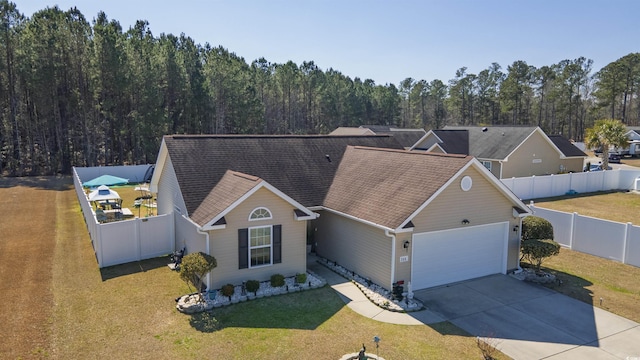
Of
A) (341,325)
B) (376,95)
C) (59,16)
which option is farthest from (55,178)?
(376,95)

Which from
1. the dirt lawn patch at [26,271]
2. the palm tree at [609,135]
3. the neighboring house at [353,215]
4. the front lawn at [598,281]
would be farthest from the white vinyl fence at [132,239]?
the palm tree at [609,135]

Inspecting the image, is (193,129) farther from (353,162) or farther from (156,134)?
(353,162)

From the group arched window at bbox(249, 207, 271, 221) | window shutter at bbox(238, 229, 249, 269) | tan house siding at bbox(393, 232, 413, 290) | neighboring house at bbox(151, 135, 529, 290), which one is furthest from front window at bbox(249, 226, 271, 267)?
tan house siding at bbox(393, 232, 413, 290)

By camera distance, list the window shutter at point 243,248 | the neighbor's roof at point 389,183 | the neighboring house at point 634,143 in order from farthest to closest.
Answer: the neighboring house at point 634,143 < the neighbor's roof at point 389,183 < the window shutter at point 243,248

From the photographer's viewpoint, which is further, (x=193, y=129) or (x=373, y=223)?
(x=193, y=129)

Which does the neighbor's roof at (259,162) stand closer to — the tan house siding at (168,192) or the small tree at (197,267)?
the tan house siding at (168,192)

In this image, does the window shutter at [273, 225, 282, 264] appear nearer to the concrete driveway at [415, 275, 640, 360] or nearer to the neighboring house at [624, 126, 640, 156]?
the concrete driveway at [415, 275, 640, 360]
